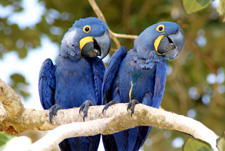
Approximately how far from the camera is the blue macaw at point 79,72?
12.5 feet

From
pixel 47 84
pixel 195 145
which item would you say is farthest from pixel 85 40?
pixel 195 145

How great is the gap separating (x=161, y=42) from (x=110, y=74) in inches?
24.6

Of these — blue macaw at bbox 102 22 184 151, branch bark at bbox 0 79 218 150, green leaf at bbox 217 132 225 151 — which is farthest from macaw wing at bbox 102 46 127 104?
green leaf at bbox 217 132 225 151

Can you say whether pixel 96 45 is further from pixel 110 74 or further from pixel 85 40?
pixel 110 74

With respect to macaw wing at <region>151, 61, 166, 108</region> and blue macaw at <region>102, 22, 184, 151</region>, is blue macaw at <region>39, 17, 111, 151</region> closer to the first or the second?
blue macaw at <region>102, 22, 184, 151</region>

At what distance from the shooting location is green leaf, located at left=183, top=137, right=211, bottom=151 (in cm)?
201

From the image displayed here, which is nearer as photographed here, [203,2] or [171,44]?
[203,2]

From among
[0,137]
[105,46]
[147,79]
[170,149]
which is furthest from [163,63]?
[170,149]

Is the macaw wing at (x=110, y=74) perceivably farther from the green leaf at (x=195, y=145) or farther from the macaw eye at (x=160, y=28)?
the green leaf at (x=195, y=145)

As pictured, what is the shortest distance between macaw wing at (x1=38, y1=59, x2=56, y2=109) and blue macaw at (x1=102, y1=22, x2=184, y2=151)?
2.29 feet

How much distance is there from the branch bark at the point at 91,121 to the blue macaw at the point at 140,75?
2.20ft

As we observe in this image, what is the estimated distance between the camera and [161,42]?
3689 millimetres

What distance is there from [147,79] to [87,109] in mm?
825

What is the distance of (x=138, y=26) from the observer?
236 inches
